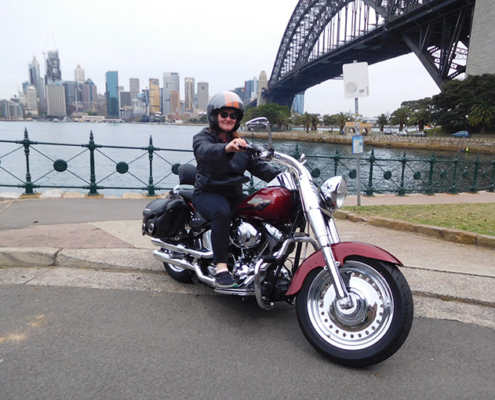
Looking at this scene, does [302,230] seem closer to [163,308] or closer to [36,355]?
[163,308]

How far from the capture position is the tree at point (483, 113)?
168 feet

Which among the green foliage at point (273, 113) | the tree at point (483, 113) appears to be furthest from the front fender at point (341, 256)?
the green foliage at point (273, 113)

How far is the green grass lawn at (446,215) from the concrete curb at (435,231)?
0.28 meters

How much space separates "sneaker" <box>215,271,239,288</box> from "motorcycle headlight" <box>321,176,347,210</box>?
90 centimetres

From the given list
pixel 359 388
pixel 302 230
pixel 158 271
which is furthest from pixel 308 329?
pixel 158 271

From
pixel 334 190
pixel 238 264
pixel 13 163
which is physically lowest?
pixel 13 163

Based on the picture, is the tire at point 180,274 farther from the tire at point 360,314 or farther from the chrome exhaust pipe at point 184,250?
the tire at point 360,314

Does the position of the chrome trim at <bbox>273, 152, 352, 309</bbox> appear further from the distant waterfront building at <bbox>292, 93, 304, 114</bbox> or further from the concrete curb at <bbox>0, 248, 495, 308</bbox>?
the distant waterfront building at <bbox>292, 93, 304, 114</bbox>

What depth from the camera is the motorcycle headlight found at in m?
2.69

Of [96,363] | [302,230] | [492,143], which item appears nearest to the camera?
[96,363]

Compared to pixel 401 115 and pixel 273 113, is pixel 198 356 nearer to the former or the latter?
pixel 401 115

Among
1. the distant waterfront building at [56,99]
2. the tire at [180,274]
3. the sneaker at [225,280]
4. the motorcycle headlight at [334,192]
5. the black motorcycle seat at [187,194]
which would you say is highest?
the distant waterfront building at [56,99]

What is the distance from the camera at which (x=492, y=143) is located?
160ft

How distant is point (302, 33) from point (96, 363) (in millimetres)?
97818
